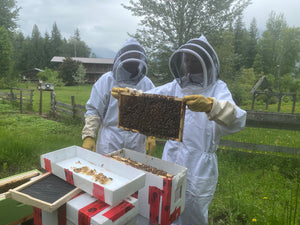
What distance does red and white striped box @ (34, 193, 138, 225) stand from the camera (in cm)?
116

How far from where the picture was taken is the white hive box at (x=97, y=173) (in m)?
1.23

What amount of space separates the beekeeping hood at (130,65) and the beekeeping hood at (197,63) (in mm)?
518

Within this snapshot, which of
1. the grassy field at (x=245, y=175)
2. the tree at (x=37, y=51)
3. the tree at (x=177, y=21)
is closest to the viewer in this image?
the grassy field at (x=245, y=175)

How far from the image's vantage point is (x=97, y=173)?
5.34 ft

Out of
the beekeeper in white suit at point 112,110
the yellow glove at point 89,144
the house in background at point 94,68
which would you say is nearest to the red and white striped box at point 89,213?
the yellow glove at point 89,144

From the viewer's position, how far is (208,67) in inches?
86.0

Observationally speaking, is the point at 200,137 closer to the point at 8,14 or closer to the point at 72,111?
the point at 72,111

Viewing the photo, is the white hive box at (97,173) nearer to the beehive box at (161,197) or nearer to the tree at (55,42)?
the beehive box at (161,197)

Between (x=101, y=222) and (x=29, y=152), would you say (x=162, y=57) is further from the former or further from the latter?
(x=101, y=222)

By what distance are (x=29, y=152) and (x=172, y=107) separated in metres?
4.11

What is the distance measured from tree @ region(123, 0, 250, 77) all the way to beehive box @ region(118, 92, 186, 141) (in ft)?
15.2

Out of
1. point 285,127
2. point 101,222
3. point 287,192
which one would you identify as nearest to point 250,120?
point 285,127

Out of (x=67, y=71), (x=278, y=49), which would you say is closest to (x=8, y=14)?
(x=67, y=71)

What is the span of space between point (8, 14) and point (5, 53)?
4.40 meters
